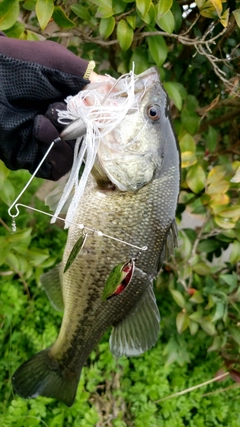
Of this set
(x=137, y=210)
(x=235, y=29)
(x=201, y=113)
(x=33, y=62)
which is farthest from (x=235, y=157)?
(x=33, y=62)

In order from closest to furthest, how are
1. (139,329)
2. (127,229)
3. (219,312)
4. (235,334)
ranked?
(127,229) < (139,329) < (219,312) < (235,334)

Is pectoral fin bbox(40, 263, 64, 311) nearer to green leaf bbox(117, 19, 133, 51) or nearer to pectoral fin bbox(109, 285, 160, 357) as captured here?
pectoral fin bbox(109, 285, 160, 357)

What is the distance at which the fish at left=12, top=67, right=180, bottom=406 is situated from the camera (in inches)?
47.5

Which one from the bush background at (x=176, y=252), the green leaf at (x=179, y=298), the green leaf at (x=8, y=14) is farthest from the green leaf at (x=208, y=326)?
the green leaf at (x=8, y=14)

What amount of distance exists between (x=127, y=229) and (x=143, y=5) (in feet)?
2.42

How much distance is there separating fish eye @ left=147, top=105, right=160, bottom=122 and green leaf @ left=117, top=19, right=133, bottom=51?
21.0 inches

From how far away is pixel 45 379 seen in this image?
65.1 inches

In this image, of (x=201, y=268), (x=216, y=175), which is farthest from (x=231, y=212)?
(x=201, y=268)

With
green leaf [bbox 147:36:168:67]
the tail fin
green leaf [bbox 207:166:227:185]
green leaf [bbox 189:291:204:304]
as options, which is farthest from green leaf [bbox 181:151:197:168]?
the tail fin

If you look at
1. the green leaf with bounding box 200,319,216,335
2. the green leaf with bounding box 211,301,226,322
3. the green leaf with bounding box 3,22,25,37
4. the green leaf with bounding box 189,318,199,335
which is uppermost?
the green leaf with bounding box 3,22,25,37

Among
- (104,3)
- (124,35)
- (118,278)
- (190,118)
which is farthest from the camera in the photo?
(190,118)

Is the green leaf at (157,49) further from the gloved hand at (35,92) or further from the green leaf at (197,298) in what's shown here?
the green leaf at (197,298)

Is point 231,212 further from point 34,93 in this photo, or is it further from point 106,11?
point 34,93

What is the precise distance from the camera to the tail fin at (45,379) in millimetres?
1646
